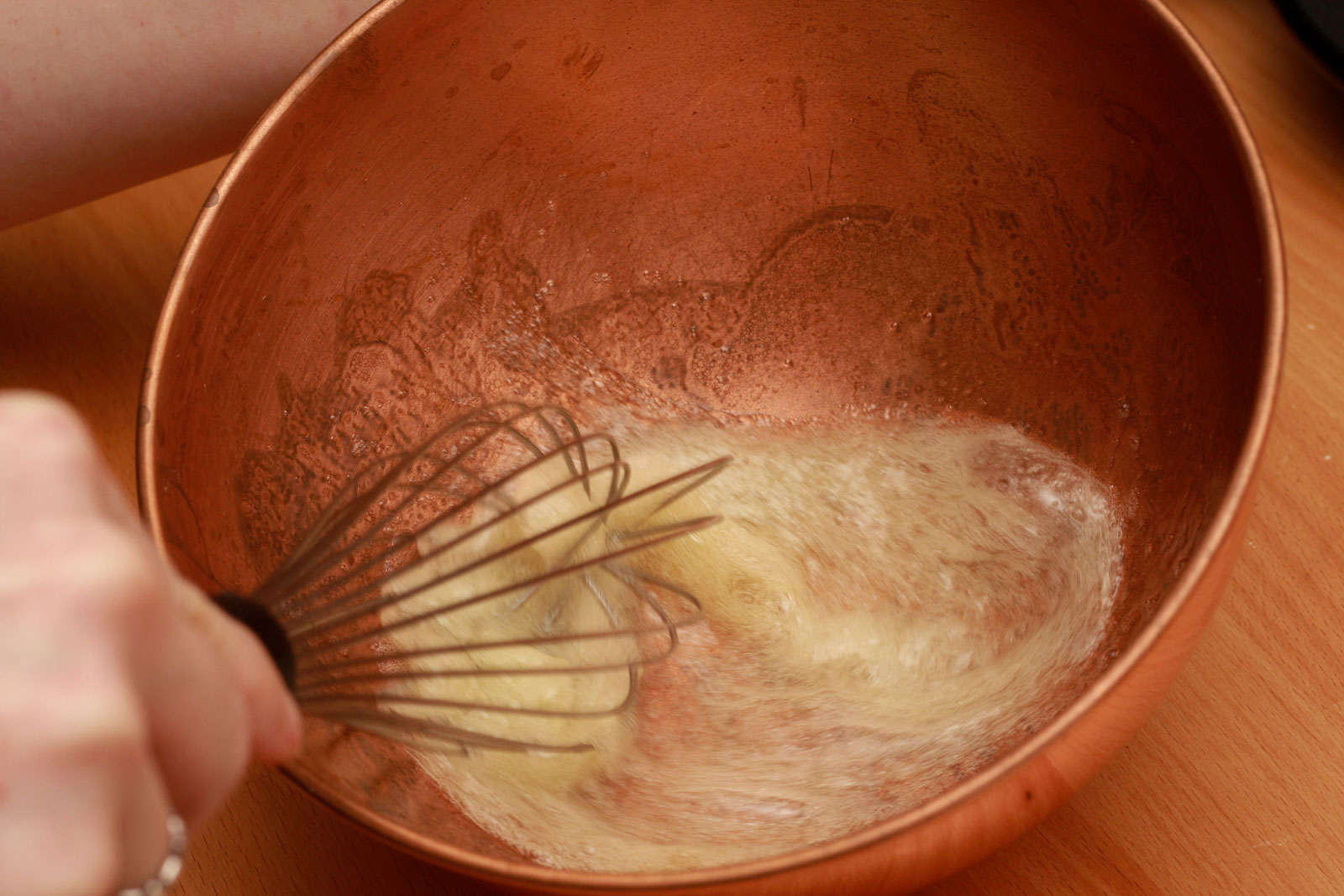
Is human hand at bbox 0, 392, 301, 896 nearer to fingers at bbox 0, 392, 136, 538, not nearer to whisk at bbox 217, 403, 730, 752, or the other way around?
fingers at bbox 0, 392, 136, 538

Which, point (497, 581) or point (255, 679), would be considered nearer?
point (255, 679)

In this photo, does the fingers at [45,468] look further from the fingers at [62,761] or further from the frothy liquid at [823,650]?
the frothy liquid at [823,650]

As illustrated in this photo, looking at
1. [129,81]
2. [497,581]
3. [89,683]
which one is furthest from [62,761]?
[129,81]

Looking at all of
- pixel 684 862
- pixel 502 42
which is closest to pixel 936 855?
pixel 684 862

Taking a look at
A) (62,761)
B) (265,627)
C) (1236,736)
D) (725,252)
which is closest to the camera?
(62,761)

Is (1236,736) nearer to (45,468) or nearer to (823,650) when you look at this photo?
(823,650)

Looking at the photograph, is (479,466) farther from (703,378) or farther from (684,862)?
(684,862)

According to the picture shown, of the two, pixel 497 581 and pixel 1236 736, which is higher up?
pixel 1236 736
